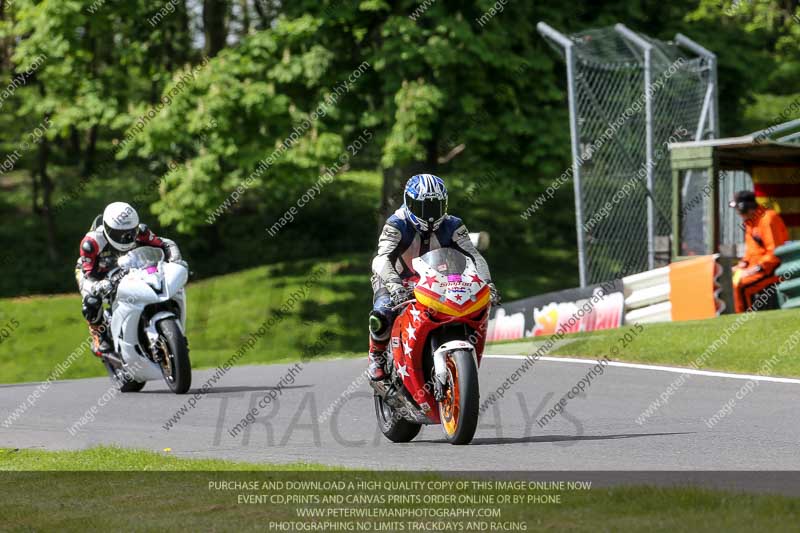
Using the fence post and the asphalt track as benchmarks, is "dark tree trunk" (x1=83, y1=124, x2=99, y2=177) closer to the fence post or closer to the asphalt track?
the fence post

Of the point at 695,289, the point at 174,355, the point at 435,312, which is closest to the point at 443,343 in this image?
the point at 435,312

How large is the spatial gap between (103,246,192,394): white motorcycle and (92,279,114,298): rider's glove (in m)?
0.06

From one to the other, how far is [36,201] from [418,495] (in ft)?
99.4

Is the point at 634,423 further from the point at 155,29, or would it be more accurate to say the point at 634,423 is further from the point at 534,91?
the point at 155,29

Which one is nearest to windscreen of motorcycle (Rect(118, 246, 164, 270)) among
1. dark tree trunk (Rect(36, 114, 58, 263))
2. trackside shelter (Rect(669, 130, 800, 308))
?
trackside shelter (Rect(669, 130, 800, 308))

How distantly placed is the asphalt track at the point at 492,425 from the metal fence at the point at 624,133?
14.6 ft

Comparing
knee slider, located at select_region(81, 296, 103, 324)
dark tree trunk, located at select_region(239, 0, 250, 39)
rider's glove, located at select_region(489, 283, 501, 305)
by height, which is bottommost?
knee slider, located at select_region(81, 296, 103, 324)

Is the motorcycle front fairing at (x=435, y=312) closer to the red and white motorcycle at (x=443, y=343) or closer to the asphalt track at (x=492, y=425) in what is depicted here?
the red and white motorcycle at (x=443, y=343)

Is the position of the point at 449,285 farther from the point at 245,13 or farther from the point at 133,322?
the point at 245,13

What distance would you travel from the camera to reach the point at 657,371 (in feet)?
44.1

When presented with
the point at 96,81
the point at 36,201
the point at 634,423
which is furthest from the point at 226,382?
the point at 36,201

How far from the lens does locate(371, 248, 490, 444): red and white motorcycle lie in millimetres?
8289

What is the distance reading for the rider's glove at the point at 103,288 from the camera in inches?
515

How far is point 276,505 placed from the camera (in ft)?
20.8
